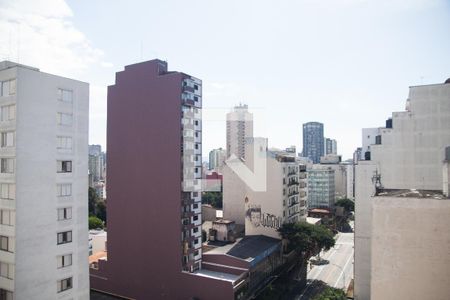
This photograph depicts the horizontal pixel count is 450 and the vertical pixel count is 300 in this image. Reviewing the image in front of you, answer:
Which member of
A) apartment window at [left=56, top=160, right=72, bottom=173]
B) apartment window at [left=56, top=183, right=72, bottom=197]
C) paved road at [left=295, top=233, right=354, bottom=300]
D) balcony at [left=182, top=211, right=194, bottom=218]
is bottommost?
paved road at [left=295, top=233, right=354, bottom=300]

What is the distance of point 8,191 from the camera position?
2098 centimetres

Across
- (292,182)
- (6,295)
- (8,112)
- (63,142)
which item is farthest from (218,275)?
(8,112)

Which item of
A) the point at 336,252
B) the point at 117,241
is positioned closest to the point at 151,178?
the point at 117,241

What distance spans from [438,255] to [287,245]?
33.6 metres

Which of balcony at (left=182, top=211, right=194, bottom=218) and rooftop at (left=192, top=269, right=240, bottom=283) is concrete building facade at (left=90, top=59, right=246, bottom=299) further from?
rooftop at (left=192, top=269, right=240, bottom=283)

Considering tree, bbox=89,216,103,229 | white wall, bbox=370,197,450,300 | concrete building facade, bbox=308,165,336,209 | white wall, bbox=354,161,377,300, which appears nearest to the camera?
white wall, bbox=370,197,450,300

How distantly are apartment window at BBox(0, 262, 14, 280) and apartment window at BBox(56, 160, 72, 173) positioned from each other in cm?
638

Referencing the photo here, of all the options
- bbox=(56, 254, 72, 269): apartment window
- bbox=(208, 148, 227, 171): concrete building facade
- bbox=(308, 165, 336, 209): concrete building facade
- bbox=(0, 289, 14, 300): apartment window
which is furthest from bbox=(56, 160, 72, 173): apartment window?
bbox=(208, 148, 227, 171): concrete building facade

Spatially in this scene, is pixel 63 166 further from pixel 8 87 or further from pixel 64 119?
pixel 8 87

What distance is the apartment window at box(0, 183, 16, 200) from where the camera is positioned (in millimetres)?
20688

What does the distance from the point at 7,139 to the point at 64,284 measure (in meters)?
10.4

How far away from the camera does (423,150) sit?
3475cm

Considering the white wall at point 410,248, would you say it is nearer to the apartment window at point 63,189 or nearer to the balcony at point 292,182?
the apartment window at point 63,189

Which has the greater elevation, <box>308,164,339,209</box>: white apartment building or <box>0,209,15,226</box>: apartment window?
<box>0,209,15,226</box>: apartment window
